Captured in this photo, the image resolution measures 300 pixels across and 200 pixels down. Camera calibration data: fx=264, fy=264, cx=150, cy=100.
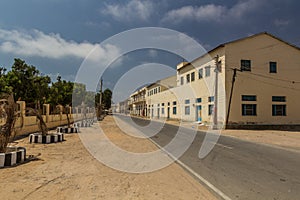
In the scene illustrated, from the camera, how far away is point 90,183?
5996mm

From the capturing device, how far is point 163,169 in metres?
7.75

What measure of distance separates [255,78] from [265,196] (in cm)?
2537

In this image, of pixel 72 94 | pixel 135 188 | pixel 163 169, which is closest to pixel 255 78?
pixel 163 169

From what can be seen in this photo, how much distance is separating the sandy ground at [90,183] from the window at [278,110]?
961 inches

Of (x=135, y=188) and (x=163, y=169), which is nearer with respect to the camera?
(x=135, y=188)

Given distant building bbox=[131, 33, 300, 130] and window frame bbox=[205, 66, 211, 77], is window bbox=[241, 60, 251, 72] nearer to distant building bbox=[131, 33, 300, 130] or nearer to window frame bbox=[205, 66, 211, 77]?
distant building bbox=[131, 33, 300, 130]

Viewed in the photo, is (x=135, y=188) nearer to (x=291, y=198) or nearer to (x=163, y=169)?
(x=163, y=169)

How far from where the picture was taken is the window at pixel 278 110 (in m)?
Result: 29.0

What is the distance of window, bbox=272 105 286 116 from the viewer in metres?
29.0

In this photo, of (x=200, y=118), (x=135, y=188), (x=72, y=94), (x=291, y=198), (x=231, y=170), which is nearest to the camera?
(x=291, y=198)

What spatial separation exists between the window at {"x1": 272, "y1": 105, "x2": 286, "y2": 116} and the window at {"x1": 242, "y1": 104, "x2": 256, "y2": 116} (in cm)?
246

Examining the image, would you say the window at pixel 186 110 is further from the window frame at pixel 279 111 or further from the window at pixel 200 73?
the window frame at pixel 279 111

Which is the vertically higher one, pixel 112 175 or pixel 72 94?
A: pixel 72 94

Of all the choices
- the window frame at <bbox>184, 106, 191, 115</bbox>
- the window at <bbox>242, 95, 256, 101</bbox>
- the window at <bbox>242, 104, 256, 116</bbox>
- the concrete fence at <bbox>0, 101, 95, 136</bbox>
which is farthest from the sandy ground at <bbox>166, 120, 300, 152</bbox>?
the window frame at <bbox>184, 106, 191, 115</bbox>
